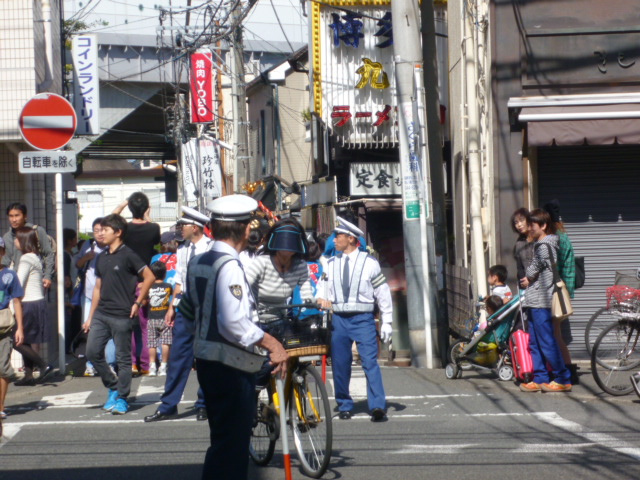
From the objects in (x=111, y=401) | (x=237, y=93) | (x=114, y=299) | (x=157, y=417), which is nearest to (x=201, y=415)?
(x=157, y=417)

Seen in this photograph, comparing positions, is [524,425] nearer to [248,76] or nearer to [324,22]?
[324,22]

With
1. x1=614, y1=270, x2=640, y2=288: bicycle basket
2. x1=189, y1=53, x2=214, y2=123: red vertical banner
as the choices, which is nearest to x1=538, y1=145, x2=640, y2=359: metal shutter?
x1=614, y1=270, x2=640, y2=288: bicycle basket

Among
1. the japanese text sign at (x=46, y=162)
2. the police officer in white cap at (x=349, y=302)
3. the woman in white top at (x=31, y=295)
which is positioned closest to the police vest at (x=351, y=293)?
the police officer in white cap at (x=349, y=302)

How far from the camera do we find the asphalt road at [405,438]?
22.0 ft

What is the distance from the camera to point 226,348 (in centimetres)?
511

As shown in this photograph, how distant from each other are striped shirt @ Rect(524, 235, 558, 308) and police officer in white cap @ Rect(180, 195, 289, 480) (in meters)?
5.25

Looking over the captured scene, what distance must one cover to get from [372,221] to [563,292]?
8.76 metres

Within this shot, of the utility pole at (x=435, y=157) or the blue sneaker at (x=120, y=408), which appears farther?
the utility pole at (x=435, y=157)

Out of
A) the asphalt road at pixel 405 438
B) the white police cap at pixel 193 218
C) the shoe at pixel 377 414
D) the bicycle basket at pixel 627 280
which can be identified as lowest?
the asphalt road at pixel 405 438

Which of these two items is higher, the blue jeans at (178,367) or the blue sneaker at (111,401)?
the blue jeans at (178,367)

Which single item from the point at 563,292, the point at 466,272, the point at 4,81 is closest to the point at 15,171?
the point at 4,81

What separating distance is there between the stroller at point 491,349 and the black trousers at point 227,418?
19.5 ft

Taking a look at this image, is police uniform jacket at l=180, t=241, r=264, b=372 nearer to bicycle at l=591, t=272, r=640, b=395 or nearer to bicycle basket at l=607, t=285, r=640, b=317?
bicycle at l=591, t=272, r=640, b=395

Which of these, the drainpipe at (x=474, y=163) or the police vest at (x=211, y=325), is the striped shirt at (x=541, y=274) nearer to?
the drainpipe at (x=474, y=163)
